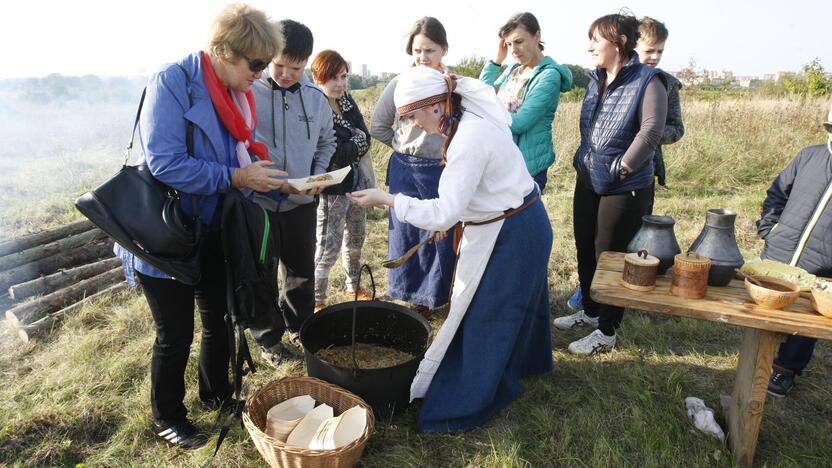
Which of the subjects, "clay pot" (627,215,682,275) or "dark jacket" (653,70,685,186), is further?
"dark jacket" (653,70,685,186)

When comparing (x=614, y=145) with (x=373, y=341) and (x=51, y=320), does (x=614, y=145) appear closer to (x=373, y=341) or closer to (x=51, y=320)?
(x=373, y=341)

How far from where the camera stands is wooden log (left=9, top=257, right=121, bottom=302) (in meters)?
3.81

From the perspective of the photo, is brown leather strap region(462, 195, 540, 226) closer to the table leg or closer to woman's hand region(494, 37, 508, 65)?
the table leg

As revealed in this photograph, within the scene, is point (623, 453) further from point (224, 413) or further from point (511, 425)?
point (224, 413)

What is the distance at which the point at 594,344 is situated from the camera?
3.37m

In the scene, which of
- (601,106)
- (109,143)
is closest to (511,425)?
(601,106)

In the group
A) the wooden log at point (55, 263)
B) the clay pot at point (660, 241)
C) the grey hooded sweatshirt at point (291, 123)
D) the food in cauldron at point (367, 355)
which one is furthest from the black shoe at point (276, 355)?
the wooden log at point (55, 263)

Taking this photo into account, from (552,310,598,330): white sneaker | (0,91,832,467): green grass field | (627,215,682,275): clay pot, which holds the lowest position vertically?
(0,91,832,467): green grass field

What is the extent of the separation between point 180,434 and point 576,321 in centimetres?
259

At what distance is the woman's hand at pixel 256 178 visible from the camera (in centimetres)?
217

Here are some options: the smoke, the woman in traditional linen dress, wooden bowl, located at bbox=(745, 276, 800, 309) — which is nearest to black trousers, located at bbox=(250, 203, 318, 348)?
the woman in traditional linen dress

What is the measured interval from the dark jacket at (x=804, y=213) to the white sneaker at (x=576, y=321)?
48.5 inches

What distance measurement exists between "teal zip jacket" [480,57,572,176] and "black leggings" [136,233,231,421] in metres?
2.13

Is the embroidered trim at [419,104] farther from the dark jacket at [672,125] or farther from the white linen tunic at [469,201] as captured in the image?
the dark jacket at [672,125]
